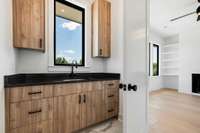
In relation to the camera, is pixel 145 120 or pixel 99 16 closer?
pixel 145 120

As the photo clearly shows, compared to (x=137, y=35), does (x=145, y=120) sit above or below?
below

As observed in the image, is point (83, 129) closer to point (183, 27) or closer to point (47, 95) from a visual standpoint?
point (47, 95)

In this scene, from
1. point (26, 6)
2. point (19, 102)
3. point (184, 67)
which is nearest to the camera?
point (19, 102)

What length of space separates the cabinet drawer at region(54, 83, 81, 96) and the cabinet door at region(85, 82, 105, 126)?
0.27 m

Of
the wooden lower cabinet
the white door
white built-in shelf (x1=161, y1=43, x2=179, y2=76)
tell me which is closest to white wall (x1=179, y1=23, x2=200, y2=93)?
white built-in shelf (x1=161, y1=43, x2=179, y2=76)

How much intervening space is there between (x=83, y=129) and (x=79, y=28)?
2179 millimetres

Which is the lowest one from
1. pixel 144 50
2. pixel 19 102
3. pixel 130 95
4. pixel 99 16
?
pixel 19 102

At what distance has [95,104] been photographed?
8.60 feet

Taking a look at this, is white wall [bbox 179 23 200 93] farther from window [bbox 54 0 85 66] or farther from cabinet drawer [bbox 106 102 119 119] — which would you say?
window [bbox 54 0 85 66]

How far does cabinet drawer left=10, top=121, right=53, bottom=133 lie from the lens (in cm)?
171

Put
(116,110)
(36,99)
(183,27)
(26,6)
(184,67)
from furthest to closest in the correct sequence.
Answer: (184,67), (183,27), (116,110), (26,6), (36,99)

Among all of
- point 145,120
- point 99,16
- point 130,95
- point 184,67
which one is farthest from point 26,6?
point 184,67

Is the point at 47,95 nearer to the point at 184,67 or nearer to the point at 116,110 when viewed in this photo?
the point at 116,110

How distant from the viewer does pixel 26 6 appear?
200cm
